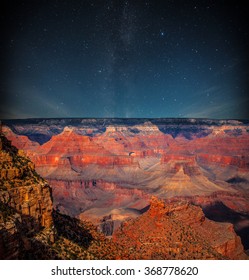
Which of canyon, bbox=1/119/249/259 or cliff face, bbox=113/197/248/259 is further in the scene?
canyon, bbox=1/119/249/259

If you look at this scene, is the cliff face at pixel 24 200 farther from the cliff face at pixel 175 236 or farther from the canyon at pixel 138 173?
the cliff face at pixel 175 236

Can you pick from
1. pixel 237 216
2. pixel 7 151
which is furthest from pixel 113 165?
pixel 7 151

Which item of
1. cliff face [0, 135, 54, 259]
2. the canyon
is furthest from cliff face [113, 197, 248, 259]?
cliff face [0, 135, 54, 259]

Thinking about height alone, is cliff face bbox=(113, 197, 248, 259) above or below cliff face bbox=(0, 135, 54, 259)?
below

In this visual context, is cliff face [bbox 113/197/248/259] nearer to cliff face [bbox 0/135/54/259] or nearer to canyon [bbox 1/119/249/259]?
canyon [bbox 1/119/249/259]

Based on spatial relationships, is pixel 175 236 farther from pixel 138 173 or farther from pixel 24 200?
pixel 138 173

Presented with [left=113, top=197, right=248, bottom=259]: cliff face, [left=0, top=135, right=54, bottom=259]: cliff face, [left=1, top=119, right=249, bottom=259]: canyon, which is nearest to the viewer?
[left=0, top=135, right=54, bottom=259]: cliff face

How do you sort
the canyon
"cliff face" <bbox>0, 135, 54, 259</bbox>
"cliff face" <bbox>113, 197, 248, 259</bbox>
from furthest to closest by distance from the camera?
the canyon
"cliff face" <bbox>113, 197, 248, 259</bbox>
"cliff face" <bbox>0, 135, 54, 259</bbox>
